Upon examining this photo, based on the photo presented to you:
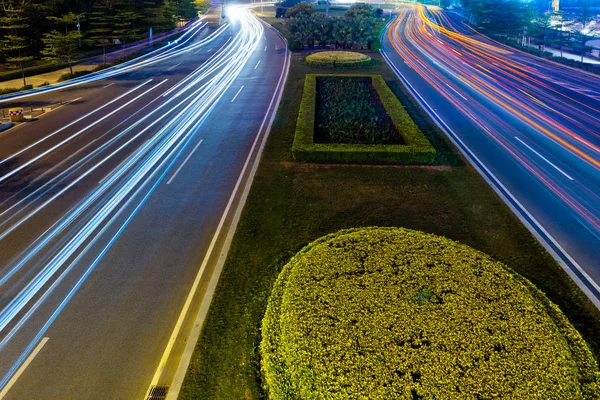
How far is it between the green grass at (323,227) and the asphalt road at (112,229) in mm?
820

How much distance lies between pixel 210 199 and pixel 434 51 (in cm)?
4450

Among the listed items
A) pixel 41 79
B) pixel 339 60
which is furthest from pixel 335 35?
pixel 41 79

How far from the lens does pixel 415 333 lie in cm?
868

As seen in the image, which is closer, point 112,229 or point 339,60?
point 112,229

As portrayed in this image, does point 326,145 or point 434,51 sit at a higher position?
point 434,51

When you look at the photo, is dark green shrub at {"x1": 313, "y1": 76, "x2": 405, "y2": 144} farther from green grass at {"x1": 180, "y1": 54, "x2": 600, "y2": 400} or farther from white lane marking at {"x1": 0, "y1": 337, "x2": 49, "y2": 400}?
white lane marking at {"x1": 0, "y1": 337, "x2": 49, "y2": 400}

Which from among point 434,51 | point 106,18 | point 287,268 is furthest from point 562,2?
point 287,268

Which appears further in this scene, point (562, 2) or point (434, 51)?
point (562, 2)

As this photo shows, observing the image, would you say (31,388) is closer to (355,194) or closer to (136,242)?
(136,242)

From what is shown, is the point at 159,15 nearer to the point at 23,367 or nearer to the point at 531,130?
the point at 531,130

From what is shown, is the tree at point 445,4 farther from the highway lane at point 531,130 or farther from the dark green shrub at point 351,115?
the dark green shrub at point 351,115

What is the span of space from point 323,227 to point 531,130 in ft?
56.1

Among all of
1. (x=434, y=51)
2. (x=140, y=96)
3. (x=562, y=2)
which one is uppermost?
(x=562, y=2)

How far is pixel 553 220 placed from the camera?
571 inches
